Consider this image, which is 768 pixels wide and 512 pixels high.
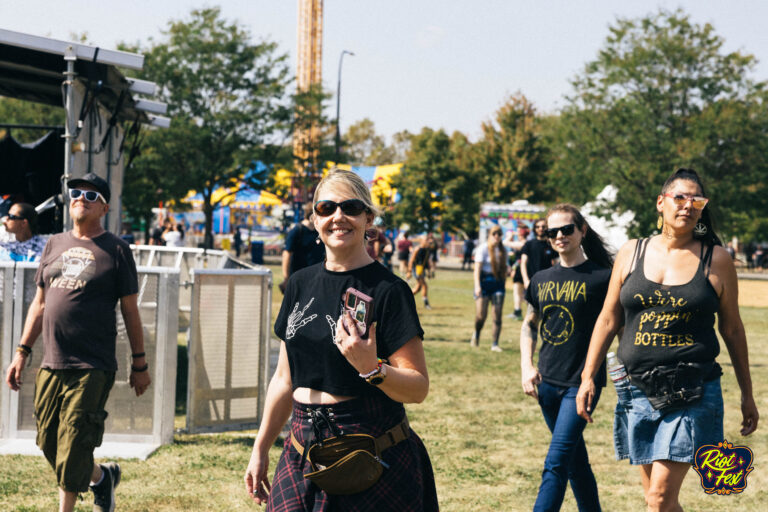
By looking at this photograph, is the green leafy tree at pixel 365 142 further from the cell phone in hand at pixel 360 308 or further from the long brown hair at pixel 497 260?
the cell phone in hand at pixel 360 308

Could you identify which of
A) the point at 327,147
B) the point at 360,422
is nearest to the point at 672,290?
the point at 360,422

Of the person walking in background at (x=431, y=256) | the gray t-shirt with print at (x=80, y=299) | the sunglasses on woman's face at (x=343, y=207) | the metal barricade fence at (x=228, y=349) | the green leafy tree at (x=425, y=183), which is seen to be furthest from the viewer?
the green leafy tree at (x=425, y=183)

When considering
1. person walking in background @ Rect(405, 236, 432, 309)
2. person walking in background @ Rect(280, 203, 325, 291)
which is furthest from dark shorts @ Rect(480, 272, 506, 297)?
person walking in background @ Rect(405, 236, 432, 309)

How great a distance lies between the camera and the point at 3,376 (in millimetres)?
6469

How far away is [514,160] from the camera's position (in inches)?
2218

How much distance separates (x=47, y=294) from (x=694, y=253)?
3.24 metres

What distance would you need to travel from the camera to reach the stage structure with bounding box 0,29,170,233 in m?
8.82

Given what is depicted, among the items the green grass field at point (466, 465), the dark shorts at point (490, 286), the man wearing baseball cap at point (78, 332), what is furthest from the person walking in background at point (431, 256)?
the man wearing baseball cap at point (78, 332)

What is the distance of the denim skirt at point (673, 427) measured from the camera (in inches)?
145

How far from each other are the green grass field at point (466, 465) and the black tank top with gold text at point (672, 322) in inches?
75.0

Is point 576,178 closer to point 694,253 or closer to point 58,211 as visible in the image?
point 58,211

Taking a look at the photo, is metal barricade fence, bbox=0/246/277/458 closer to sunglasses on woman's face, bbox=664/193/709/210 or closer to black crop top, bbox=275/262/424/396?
black crop top, bbox=275/262/424/396

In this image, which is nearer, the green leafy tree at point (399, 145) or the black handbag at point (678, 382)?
the black handbag at point (678, 382)

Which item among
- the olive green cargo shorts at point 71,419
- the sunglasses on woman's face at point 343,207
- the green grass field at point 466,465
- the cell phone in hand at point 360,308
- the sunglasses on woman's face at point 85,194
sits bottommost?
the green grass field at point 466,465
